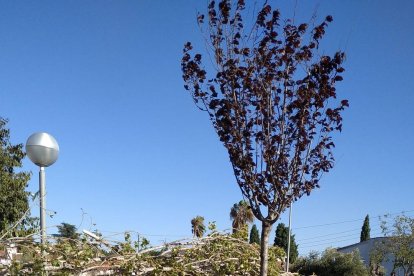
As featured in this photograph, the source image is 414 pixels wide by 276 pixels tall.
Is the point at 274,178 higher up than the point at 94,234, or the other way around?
the point at 274,178

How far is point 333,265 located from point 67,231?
27.9 m

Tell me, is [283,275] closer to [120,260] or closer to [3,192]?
[120,260]

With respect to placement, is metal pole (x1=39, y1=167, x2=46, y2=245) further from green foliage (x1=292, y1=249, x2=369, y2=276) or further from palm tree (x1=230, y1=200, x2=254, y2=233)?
palm tree (x1=230, y1=200, x2=254, y2=233)

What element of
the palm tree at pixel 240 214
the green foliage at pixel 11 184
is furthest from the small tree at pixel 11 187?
Answer: the palm tree at pixel 240 214

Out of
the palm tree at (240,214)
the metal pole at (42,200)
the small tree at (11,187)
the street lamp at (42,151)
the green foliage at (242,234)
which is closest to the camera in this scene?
the metal pole at (42,200)

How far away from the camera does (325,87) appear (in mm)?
5504

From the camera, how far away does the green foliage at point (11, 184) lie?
1925cm

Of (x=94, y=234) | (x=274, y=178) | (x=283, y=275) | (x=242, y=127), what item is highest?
(x=242, y=127)

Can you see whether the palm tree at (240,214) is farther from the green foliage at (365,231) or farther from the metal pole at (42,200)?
the metal pole at (42,200)

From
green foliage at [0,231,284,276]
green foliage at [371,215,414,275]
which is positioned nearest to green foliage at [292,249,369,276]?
green foliage at [371,215,414,275]

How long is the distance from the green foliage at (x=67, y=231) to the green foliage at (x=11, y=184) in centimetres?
1324

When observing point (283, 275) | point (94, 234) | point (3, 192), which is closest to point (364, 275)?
point (3, 192)

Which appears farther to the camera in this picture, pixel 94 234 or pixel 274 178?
pixel 94 234

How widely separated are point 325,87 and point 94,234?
2.79 metres
